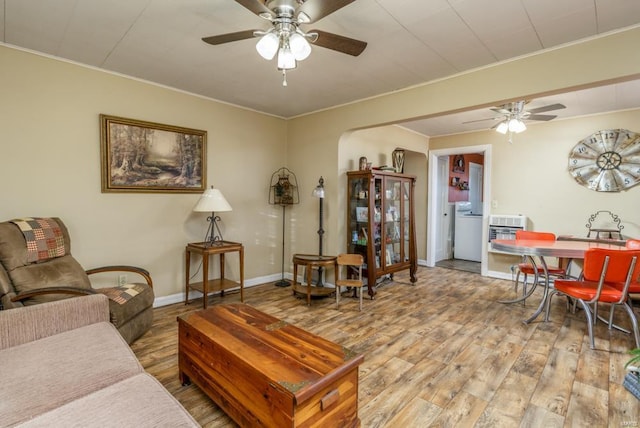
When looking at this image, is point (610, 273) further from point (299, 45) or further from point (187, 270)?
point (187, 270)

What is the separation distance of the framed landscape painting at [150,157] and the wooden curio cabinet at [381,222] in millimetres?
2000

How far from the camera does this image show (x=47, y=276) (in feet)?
7.89

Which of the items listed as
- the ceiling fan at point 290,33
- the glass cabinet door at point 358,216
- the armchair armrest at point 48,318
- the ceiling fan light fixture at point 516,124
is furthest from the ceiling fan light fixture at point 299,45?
the ceiling fan light fixture at point 516,124

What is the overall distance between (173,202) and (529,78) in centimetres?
378

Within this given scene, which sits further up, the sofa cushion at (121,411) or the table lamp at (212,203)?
the table lamp at (212,203)

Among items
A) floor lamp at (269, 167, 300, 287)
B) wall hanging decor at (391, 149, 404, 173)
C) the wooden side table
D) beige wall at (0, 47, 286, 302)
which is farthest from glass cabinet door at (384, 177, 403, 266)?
the wooden side table

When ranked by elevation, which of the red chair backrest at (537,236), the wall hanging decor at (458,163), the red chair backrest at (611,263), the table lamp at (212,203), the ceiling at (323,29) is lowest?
the red chair backrest at (611,263)

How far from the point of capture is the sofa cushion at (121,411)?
Answer: 3.74 ft

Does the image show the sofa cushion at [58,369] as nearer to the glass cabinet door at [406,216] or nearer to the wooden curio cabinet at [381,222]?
the wooden curio cabinet at [381,222]

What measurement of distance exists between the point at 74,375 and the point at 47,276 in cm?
136

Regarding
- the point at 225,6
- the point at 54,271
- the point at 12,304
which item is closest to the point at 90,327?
the point at 12,304

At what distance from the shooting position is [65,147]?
9.66ft

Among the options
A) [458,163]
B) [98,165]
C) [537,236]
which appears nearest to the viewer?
[98,165]

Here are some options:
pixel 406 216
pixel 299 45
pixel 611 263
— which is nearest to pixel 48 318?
pixel 299 45
